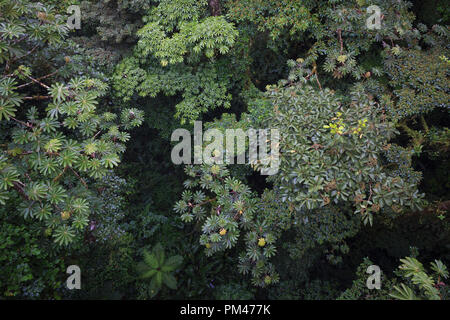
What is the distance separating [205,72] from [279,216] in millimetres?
2775

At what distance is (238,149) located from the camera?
4102mm

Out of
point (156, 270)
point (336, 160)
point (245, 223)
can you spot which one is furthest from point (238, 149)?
point (156, 270)

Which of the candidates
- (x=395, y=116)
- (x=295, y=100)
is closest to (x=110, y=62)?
(x=295, y=100)

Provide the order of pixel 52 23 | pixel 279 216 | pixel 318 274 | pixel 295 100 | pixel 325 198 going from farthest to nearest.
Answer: pixel 318 274 < pixel 279 216 < pixel 295 100 < pixel 52 23 < pixel 325 198

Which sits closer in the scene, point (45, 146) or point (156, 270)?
point (45, 146)

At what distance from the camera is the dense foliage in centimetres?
297

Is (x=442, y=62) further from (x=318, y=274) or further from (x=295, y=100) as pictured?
(x=318, y=274)

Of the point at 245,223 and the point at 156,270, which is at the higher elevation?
the point at 245,223

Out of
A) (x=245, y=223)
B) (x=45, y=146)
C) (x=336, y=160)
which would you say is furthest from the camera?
(x=245, y=223)

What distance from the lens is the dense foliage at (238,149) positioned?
2.97 m

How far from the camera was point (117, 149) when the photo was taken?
152 inches

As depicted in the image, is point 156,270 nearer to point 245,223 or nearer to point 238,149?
point 245,223

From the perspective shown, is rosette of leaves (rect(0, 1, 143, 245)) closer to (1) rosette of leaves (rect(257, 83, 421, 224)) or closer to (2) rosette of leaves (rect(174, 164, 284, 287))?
(2) rosette of leaves (rect(174, 164, 284, 287))

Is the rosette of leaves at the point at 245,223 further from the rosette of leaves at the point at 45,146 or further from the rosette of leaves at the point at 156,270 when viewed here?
the rosette of leaves at the point at 45,146
